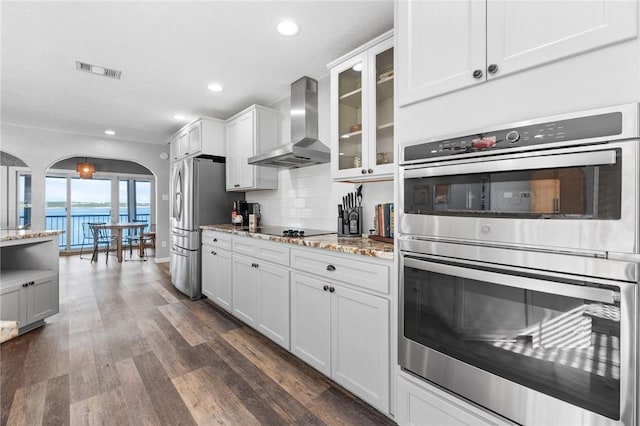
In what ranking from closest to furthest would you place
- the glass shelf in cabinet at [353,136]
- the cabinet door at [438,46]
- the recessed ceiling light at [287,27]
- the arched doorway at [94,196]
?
the cabinet door at [438,46], the recessed ceiling light at [287,27], the glass shelf in cabinet at [353,136], the arched doorway at [94,196]

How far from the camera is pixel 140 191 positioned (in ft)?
29.2

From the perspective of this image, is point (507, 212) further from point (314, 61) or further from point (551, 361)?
point (314, 61)

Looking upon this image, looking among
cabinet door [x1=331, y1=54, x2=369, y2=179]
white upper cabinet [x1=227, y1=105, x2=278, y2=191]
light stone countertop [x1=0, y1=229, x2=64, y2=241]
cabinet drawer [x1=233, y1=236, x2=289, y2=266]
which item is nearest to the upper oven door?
cabinet door [x1=331, y1=54, x2=369, y2=179]

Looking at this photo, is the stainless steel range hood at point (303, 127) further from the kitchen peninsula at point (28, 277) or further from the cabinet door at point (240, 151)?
the kitchen peninsula at point (28, 277)

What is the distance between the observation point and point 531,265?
1045mm

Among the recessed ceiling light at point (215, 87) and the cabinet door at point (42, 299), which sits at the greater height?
the recessed ceiling light at point (215, 87)

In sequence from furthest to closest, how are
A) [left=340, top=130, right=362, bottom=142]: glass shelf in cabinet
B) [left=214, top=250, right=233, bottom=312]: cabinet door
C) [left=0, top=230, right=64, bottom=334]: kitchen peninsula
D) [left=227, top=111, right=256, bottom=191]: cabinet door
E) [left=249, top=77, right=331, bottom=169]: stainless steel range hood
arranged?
[left=227, top=111, right=256, bottom=191]: cabinet door
[left=214, top=250, right=233, bottom=312]: cabinet door
[left=249, top=77, right=331, bottom=169]: stainless steel range hood
[left=0, top=230, right=64, bottom=334]: kitchen peninsula
[left=340, top=130, right=362, bottom=142]: glass shelf in cabinet

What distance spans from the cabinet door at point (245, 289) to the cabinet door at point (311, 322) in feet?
1.97

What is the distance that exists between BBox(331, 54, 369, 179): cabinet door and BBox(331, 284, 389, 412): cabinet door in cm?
94

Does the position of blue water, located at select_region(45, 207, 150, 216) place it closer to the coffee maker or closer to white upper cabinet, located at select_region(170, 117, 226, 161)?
white upper cabinet, located at select_region(170, 117, 226, 161)

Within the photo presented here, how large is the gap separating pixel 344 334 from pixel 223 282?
1893mm

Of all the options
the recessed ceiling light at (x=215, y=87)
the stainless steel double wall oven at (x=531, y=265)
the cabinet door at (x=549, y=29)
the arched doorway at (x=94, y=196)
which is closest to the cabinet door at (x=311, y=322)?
the stainless steel double wall oven at (x=531, y=265)

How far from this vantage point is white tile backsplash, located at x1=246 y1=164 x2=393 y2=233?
2.57 metres

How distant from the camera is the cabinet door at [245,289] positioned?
270cm
